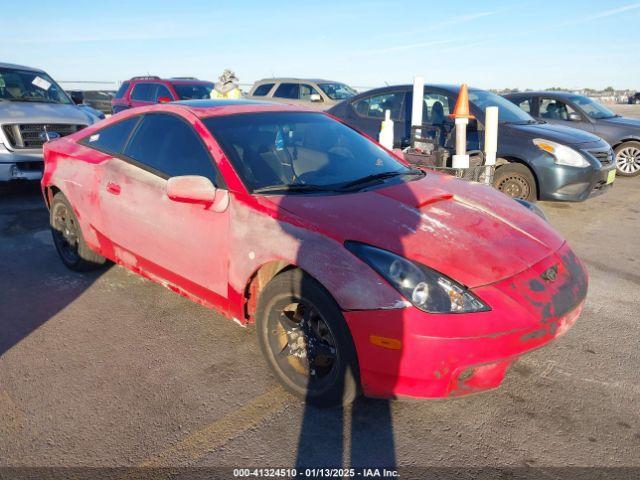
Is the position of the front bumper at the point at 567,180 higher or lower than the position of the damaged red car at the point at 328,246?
lower

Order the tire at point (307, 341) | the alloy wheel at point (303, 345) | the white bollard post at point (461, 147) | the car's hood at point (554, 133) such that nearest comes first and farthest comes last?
the tire at point (307, 341), the alloy wheel at point (303, 345), the white bollard post at point (461, 147), the car's hood at point (554, 133)

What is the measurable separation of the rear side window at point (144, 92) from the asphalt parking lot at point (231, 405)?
9425mm

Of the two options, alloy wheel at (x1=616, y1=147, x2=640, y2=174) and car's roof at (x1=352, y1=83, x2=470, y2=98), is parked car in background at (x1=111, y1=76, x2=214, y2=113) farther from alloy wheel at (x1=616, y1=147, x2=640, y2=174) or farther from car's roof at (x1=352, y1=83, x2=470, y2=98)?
alloy wheel at (x1=616, y1=147, x2=640, y2=174)

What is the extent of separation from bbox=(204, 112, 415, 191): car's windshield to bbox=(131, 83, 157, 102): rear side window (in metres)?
9.71

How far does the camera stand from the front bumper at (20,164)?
6836 millimetres

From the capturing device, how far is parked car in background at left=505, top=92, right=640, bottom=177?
30.8 ft

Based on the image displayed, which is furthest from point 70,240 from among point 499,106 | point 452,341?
point 499,106

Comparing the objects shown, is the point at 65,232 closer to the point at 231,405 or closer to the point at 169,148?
the point at 169,148

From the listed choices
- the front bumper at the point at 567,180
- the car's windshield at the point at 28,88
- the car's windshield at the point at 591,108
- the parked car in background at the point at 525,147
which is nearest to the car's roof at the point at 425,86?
the parked car in background at the point at 525,147

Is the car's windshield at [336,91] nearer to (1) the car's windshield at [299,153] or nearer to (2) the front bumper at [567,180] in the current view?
(2) the front bumper at [567,180]

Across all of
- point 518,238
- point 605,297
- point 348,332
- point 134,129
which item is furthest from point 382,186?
point 605,297

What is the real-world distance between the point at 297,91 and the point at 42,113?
6.57 m

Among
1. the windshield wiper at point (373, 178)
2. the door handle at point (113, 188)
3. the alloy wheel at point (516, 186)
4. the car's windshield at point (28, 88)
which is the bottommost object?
the alloy wheel at point (516, 186)

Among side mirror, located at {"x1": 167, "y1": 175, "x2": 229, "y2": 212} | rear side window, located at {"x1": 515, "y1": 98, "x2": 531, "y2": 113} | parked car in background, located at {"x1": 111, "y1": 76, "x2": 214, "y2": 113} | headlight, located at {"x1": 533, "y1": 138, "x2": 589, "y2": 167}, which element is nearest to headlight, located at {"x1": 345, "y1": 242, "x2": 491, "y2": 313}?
side mirror, located at {"x1": 167, "y1": 175, "x2": 229, "y2": 212}
